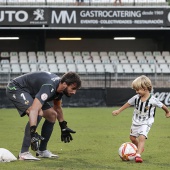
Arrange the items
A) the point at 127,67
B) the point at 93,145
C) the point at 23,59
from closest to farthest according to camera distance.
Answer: the point at 93,145 < the point at 127,67 < the point at 23,59

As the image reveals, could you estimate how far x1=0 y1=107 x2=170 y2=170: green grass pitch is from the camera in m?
9.01

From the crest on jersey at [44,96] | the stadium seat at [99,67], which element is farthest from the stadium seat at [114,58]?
the crest on jersey at [44,96]

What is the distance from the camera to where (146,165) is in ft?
30.0

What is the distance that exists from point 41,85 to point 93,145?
3281 mm

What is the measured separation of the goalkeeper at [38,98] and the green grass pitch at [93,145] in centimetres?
36

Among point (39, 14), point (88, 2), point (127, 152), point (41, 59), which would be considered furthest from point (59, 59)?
point (127, 152)

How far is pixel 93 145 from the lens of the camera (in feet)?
40.1

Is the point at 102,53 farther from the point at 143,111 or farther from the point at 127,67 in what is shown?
the point at 143,111

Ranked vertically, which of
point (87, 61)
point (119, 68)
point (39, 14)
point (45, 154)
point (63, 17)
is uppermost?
point (39, 14)

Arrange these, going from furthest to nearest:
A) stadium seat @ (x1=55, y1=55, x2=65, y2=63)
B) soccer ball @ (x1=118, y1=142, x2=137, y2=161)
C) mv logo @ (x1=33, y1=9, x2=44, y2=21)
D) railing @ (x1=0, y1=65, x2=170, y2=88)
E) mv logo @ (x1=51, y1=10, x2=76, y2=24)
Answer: stadium seat @ (x1=55, y1=55, x2=65, y2=63), mv logo @ (x1=51, y1=10, x2=76, y2=24), mv logo @ (x1=33, y1=9, x2=44, y2=21), railing @ (x1=0, y1=65, x2=170, y2=88), soccer ball @ (x1=118, y1=142, x2=137, y2=161)

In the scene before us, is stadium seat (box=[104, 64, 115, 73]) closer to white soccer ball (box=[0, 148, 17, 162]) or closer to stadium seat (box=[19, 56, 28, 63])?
stadium seat (box=[19, 56, 28, 63])

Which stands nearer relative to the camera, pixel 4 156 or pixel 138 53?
pixel 4 156

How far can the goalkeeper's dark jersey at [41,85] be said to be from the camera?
8891mm

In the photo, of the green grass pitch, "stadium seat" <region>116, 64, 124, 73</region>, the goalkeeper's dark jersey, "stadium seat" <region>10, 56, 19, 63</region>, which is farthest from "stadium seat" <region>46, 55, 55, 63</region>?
the goalkeeper's dark jersey
